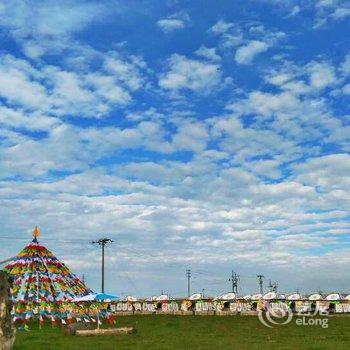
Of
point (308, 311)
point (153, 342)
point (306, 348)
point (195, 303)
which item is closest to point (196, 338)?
point (153, 342)

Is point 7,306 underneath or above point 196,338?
above

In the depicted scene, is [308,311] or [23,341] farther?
[308,311]

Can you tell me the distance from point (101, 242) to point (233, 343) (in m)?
57.9

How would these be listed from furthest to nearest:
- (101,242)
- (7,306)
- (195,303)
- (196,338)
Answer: (101,242)
(195,303)
(196,338)
(7,306)

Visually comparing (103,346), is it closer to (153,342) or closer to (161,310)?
(153,342)

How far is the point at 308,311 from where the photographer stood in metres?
69.0

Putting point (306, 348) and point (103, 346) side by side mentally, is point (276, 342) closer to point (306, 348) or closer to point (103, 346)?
point (306, 348)

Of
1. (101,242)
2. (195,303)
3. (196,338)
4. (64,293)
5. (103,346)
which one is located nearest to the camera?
(103,346)

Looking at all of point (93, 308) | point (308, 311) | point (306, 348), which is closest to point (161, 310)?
point (308, 311)

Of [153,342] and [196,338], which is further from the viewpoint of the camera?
[196,338]

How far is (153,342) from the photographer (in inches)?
1190

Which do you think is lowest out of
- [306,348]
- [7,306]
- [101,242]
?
[306,348]

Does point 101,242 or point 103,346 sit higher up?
point 101,242

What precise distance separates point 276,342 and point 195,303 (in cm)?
5130
